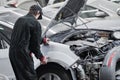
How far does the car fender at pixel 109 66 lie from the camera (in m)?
6.85

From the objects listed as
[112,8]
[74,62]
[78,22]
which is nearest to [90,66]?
[74,62]

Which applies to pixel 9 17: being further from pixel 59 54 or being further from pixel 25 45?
pixel 25 45

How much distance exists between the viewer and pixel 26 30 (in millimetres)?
6664

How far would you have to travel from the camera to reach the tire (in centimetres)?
730

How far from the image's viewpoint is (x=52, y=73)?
7391mm

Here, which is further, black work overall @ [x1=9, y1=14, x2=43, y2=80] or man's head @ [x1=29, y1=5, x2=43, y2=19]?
man's head @ [x1=29, y1=5, x2=43, y2=19]

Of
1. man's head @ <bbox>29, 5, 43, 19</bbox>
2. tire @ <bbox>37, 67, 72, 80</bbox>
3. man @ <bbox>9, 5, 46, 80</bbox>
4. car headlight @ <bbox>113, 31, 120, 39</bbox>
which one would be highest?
man's head @ <bbox>29, 5, 43, 19</bbox>

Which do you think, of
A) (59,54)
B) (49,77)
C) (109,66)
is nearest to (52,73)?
(49,77)

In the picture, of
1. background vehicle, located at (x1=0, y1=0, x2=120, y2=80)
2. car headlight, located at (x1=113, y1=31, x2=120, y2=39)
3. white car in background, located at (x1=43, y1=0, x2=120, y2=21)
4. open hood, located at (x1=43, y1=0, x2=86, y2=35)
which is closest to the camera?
background vehicle, located at (x1=0, y1=0, x2=120, y2=80)

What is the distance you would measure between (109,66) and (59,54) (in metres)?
0.91

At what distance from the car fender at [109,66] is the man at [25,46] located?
96 cm

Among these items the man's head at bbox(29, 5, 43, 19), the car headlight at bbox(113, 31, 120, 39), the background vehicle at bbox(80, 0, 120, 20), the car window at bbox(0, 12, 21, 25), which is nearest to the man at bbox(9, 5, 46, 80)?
the man's head at bbox(29, 5, 43, 19)

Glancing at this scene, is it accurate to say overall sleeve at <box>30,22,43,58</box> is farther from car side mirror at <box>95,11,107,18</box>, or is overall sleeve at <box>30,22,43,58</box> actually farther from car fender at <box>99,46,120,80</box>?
car side mirror at <box>95,11,107,18</box>

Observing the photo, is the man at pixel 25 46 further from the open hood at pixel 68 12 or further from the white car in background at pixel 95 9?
the white car in background at pixel 95 9
